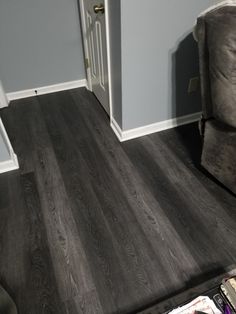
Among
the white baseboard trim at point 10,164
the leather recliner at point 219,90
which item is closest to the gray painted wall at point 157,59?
the leather recliner at point 219,90

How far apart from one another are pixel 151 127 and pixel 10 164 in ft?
3.56

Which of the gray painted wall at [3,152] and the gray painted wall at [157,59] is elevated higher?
the gray painted wall at [157,59]

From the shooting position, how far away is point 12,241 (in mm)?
1439

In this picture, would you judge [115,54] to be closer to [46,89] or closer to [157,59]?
[157,59]

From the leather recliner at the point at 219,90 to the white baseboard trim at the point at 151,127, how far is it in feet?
1.77

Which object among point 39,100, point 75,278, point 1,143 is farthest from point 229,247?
point 39,100

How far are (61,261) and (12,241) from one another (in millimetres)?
310

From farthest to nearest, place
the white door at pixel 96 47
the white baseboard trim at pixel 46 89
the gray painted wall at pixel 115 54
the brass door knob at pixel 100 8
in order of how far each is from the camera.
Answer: the white baseboard trim at pixel 46 89
the white door at pixel 96 47
the brass door knob at pixel 100 8
the gray painted wall at pixel 115 54

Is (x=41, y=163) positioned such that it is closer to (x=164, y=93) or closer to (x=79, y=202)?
(x=79, y=202)

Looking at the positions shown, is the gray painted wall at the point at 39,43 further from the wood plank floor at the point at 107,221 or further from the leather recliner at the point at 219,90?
the leather recliner at the point at 219,90

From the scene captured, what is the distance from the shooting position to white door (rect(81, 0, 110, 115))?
74.1 inches

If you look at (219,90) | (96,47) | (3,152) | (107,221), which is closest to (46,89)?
(96,47)

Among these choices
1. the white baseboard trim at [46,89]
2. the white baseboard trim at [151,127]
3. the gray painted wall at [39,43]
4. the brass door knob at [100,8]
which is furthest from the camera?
the white baseboard trim at [46,89]

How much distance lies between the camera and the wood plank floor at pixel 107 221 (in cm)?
125
